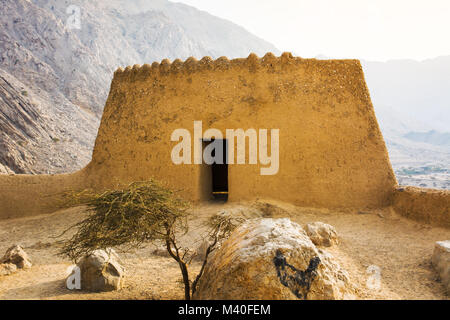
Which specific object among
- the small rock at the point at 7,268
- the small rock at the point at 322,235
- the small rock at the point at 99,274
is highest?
the small rock at the point at 322,235

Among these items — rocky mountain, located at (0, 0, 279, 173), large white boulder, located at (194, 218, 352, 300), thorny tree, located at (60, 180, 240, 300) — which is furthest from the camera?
rocky mountain, located at (0, 0, 279, 173)

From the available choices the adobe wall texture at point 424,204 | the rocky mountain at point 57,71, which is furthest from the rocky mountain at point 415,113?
the rocky mountain at point 57,71

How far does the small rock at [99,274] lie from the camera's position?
4355 mm

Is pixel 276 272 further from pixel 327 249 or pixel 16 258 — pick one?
pixel 16 258

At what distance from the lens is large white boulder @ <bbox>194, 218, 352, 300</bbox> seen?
268cm

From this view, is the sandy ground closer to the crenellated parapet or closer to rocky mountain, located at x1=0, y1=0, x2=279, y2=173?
the crenellated parapet

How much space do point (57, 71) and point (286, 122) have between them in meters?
27.9

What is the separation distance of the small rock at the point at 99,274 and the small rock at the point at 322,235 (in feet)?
9.78

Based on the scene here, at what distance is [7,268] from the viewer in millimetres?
5199

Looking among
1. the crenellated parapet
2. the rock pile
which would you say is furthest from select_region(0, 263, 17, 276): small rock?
the crenellated parapet

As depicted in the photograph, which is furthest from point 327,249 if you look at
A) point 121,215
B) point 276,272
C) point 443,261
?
point 121,215

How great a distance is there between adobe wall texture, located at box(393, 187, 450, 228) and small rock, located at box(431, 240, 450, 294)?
5.86 feet

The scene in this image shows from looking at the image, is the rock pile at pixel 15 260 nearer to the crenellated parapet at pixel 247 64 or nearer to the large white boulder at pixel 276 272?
the large white boulder at pixel 276 272
